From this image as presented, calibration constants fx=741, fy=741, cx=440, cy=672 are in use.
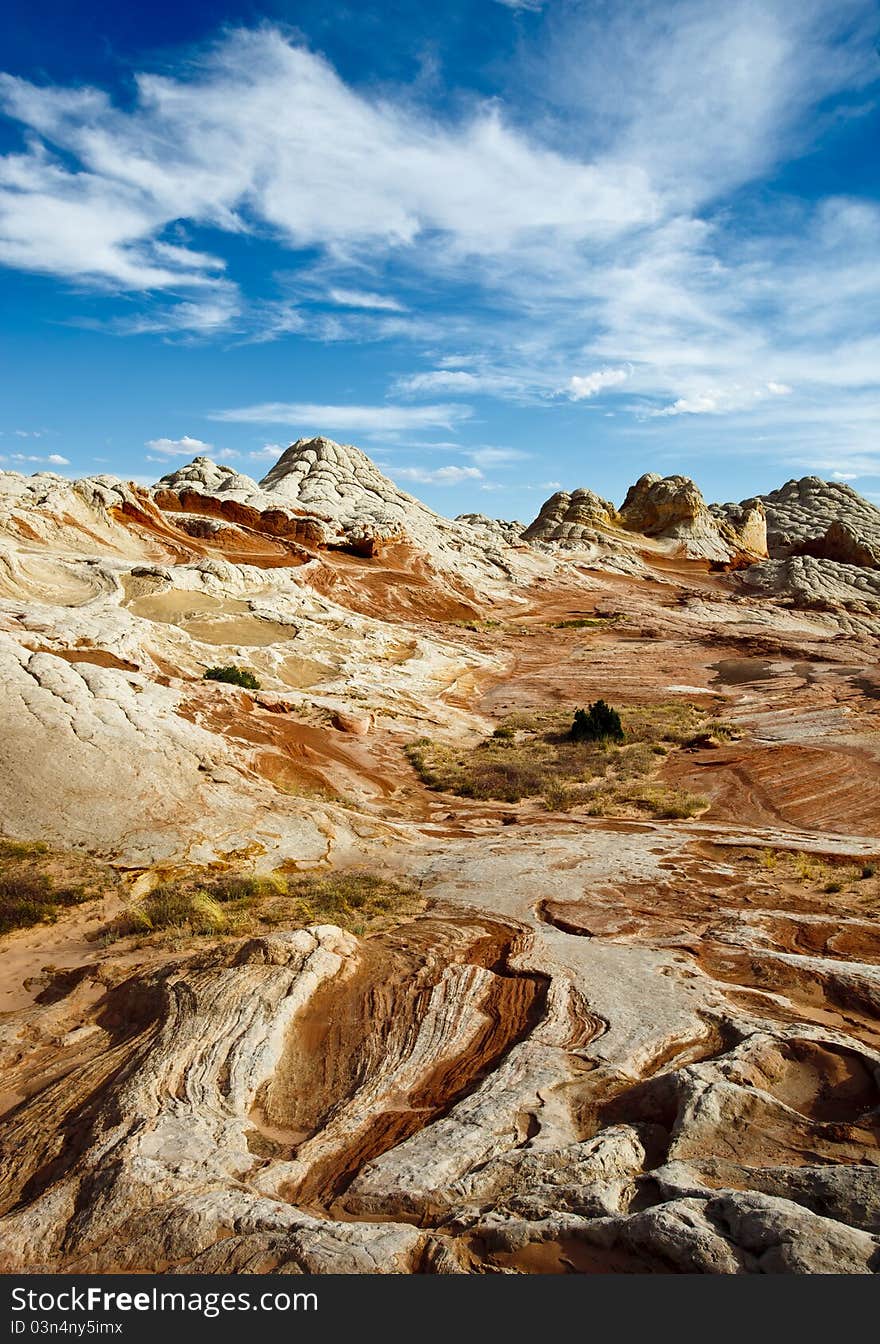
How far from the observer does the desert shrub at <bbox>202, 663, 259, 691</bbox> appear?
23047mm

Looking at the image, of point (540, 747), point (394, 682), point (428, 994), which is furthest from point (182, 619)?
point (428, 994)

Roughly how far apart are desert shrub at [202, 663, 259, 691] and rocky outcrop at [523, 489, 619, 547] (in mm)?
49555

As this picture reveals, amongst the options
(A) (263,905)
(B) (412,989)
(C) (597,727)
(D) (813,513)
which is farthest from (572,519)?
(B) (412,989)

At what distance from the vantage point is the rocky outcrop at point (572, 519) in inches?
2781

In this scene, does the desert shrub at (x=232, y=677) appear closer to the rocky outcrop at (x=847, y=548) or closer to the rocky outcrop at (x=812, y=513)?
the rocky outcrop at (x=847, y=548)

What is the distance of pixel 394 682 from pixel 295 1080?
22.4m

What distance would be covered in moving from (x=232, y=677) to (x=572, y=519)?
186 ft

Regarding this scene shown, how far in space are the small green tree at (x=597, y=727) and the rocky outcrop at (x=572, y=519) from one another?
45.8 metres

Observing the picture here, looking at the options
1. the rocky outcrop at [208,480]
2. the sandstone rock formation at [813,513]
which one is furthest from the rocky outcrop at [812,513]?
the rocky outcrop at [208,480]

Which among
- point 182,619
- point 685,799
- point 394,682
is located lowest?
point 685,799

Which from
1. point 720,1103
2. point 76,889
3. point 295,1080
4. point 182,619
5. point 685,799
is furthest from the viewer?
point 182,619

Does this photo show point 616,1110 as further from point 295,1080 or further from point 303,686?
point 303,686

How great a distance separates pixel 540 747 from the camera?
78.8ft

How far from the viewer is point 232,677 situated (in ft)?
76.6
